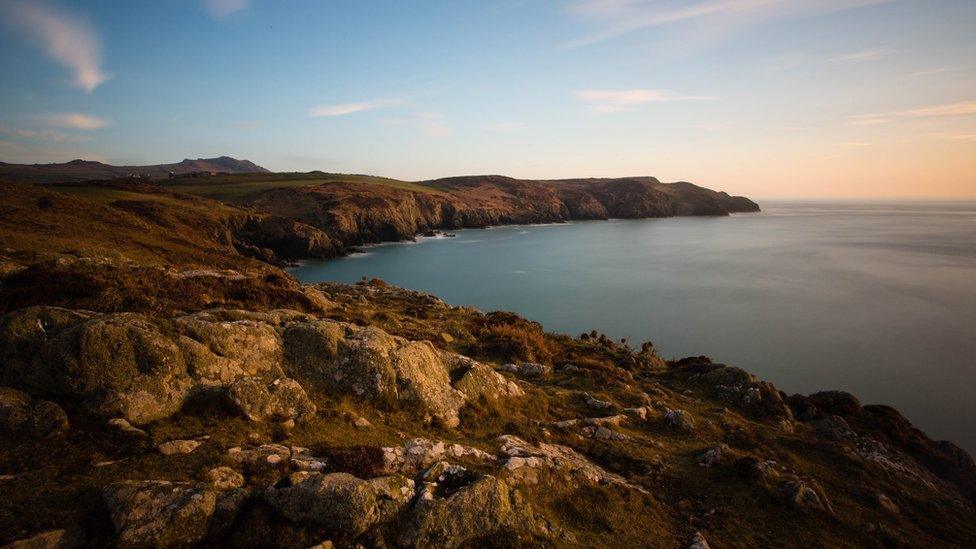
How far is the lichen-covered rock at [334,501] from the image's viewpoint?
618 centimetres

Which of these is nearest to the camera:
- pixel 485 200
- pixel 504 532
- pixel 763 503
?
pixel 504 532

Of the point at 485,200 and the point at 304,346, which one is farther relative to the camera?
the point at 485,200

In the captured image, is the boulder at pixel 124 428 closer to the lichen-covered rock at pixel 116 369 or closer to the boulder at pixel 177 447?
the lichen-covered rock at pixel 116 369

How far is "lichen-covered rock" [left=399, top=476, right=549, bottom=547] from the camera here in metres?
6.55

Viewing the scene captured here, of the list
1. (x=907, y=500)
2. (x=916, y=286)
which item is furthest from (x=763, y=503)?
(x=916, y=286)

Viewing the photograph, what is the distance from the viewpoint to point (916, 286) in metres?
57.4

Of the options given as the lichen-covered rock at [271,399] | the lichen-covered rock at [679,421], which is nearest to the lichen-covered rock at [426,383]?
the lichen-covered rock at [271,399]

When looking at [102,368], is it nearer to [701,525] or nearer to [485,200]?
[701,525]

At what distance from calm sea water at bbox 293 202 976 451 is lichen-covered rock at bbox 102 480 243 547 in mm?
32029

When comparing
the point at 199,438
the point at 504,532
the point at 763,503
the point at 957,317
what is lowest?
the point at 957,317

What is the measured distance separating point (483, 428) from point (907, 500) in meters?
12.4

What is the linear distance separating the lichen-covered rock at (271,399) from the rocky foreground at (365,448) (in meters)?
0.04

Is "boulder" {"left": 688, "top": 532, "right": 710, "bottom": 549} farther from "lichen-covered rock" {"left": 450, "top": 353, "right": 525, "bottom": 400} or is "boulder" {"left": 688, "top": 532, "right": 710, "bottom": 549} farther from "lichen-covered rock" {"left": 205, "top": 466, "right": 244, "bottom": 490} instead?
"lichen-covered rock" {"left": 205, "top": 466, "right": 244, "bottom": 490}

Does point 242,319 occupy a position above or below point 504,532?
above
